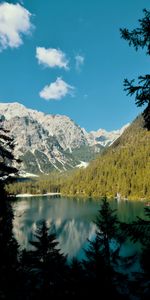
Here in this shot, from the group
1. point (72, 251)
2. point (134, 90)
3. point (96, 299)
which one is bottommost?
point (72, 251)

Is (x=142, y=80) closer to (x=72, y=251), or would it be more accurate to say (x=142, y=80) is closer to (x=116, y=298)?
(x=116, y=298)

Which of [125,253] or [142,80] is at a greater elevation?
[142,80]

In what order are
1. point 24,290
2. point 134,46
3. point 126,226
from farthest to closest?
point 24,290, point 134,46, point 126,226

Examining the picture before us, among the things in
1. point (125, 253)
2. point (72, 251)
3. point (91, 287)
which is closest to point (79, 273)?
point (91, 287)

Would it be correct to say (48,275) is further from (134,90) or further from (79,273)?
(134,90)

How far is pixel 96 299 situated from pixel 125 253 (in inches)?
1998

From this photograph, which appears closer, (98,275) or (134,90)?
(134,90)

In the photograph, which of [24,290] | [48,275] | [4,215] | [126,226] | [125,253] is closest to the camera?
[126,226]

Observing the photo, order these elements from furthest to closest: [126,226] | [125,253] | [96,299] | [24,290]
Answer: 1. [125,253]
2. [24,290]
3. [96,299]
4. [126,226]

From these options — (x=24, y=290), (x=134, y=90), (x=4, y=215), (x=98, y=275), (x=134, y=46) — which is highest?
(x=134, y=46)

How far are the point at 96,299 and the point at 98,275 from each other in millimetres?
897

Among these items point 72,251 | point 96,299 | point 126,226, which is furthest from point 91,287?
point 72,251

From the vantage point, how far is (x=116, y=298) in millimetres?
12594

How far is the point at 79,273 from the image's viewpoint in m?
15.4
